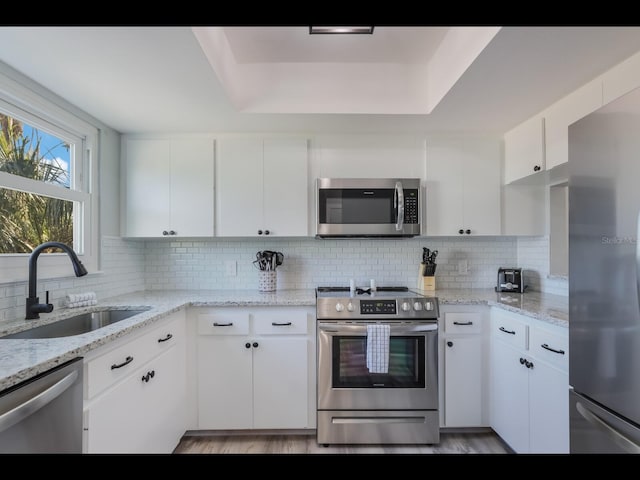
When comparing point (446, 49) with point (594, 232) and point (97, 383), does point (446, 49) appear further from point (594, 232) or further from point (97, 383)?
point (97, 383)

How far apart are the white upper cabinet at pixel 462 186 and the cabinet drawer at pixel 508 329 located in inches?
26.8

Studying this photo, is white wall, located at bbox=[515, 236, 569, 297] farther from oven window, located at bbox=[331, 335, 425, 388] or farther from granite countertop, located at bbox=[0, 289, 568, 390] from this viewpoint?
oven window, located at bbox=[331, 335, 425, 388]

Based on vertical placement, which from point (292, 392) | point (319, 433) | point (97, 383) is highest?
point (97, 383)

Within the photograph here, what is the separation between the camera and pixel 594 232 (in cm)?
120

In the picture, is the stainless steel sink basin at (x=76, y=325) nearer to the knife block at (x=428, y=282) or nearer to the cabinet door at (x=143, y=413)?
the cabinet door at (x=143, y=413)

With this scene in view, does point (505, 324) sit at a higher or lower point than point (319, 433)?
higher

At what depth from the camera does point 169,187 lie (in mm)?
2494

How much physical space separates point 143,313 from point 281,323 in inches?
31.3

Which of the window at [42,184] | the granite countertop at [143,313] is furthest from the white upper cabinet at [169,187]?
the granite countertop at [143,313]

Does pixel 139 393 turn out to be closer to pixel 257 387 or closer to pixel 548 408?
pixel 257 387

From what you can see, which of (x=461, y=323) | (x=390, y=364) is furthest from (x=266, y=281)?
(x=461, y=323)

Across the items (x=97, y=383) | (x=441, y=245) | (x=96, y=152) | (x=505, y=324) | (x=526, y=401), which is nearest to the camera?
(x=97, y=383)
